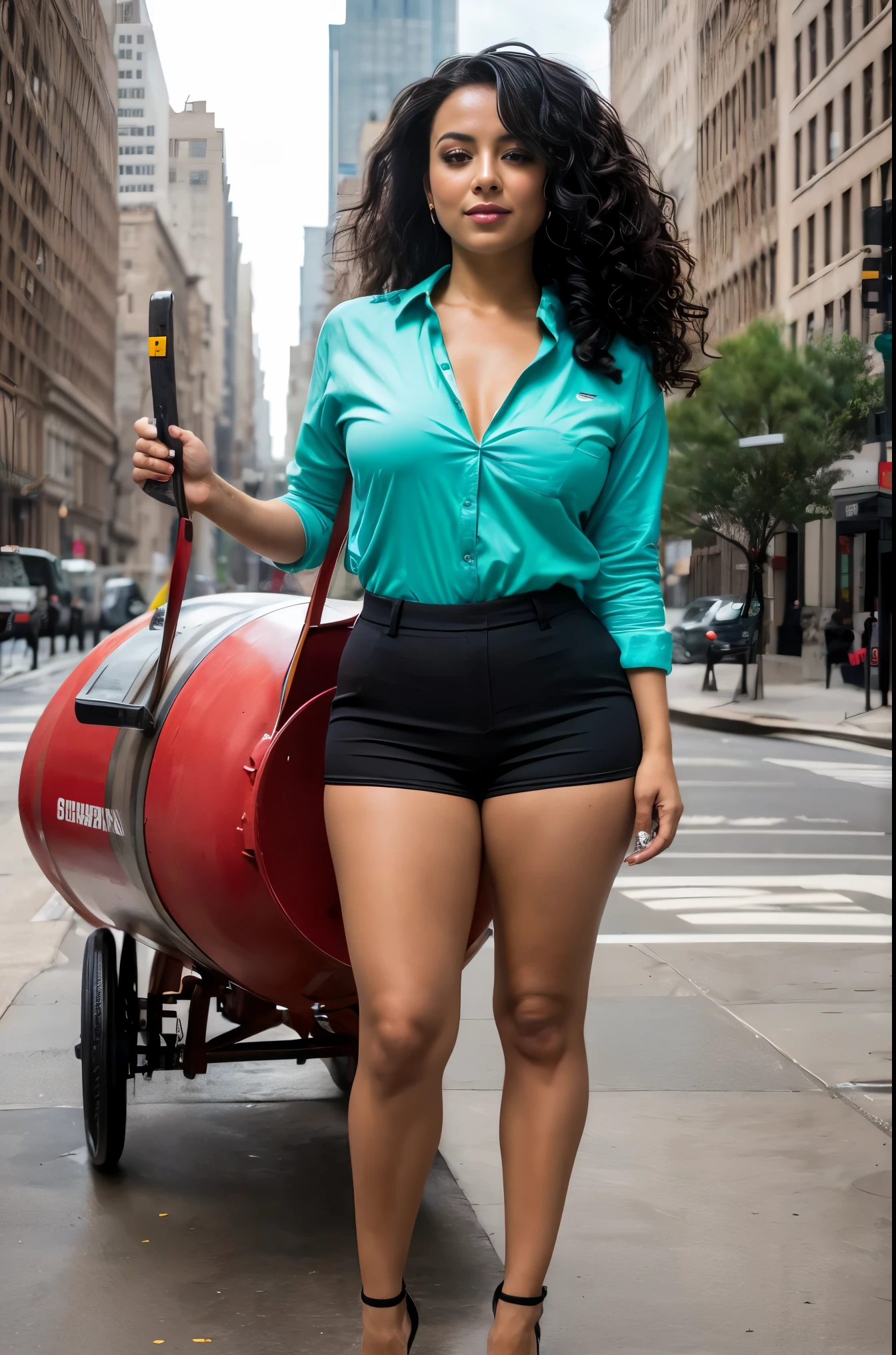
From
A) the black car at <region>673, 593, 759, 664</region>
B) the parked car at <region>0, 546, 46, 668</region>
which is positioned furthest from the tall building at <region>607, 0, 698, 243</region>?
the parked car at <region>0, 546, 46, 668</region>

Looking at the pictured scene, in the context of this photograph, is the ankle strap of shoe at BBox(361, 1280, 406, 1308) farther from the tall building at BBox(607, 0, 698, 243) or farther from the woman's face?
the tall building at BBox(607, 0, 698, 243)

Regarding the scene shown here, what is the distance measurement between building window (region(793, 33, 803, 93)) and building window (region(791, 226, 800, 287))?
57 cm

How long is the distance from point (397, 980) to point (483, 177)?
1077 mm

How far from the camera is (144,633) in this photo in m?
3.47

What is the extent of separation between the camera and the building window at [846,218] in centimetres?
605

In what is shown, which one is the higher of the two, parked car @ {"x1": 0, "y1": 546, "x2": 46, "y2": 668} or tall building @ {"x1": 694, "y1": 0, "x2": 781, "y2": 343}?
tall building @ {"x1": 694, "y1": 0, "x2": 781, "y2": 343}

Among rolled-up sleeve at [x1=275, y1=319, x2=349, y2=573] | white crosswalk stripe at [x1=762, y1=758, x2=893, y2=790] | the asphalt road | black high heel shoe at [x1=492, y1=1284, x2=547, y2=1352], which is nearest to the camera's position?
black high heel shoe at [x1=492, y1=1284, x2=547, y2=1352]

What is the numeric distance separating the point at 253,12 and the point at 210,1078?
4.17 metres

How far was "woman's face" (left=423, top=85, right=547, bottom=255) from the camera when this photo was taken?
215cm

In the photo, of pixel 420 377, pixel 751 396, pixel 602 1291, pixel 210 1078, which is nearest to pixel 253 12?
pixel 751 396

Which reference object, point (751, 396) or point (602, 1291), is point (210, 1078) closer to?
point (602, 1291)

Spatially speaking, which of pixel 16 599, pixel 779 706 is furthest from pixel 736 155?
pixel 16 599

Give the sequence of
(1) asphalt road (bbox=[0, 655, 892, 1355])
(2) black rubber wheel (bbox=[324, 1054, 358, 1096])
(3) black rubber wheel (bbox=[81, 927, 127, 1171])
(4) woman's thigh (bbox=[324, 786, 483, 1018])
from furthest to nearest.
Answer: (2) black rubber wheel (bbox=[324, 1054, 358, 1096]) < (3) black rubber wheel (bbox=[81, 927, 127, 1171]) < (1) asphalt road (bbox=[0, 655, 892, 1355]) < (4) woman's thigh (bbox=[324, 786, 483, 1018])

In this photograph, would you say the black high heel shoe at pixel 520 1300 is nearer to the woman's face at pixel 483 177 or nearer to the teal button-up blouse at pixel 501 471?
the teal button-up blouse at pixel 501 471
